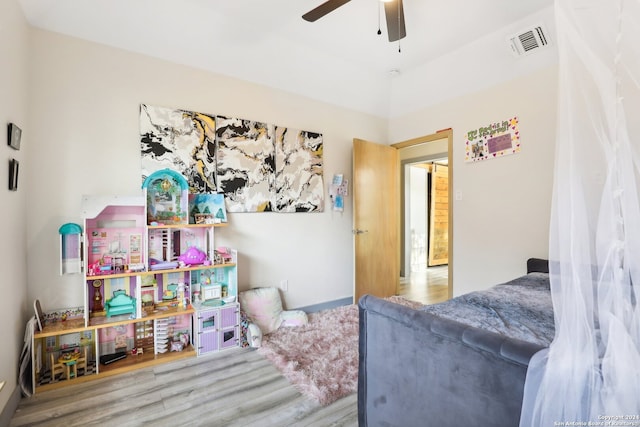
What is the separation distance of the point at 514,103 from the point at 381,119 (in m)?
1.59

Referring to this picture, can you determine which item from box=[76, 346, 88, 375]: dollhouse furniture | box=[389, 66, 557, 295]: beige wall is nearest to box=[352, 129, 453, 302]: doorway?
box=[389, 66, 557, 295]: beige wall

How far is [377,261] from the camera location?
Result: 3.74 m

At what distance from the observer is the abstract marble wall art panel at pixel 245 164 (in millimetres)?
2742

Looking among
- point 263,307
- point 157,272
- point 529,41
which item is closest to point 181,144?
point 157,272

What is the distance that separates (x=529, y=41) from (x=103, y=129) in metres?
3.60

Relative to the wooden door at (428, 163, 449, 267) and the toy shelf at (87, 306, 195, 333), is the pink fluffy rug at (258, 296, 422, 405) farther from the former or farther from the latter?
the wooden door at (428, 163, 449, 267)

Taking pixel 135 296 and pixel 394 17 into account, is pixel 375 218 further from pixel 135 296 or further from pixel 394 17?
pixel 135 296

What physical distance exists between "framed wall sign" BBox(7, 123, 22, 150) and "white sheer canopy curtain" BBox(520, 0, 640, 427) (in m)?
2.53

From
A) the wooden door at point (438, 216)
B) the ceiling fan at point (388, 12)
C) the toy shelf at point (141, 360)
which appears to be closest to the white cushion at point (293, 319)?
the toy shelf at point (141, 360)

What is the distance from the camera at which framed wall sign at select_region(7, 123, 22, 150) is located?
Answer: 1639mm

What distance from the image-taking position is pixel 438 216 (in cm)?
634

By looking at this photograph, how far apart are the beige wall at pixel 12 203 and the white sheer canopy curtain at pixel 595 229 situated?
2410 millimetres

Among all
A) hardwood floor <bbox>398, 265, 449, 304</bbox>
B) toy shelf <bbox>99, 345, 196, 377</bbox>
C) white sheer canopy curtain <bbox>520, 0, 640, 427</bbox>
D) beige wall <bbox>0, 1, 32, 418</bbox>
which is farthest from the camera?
hardwood floor <bbox>398, 265, 449, 304</bbox>

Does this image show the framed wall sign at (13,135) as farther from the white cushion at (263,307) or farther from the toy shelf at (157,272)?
the white cushion at (263,307)
